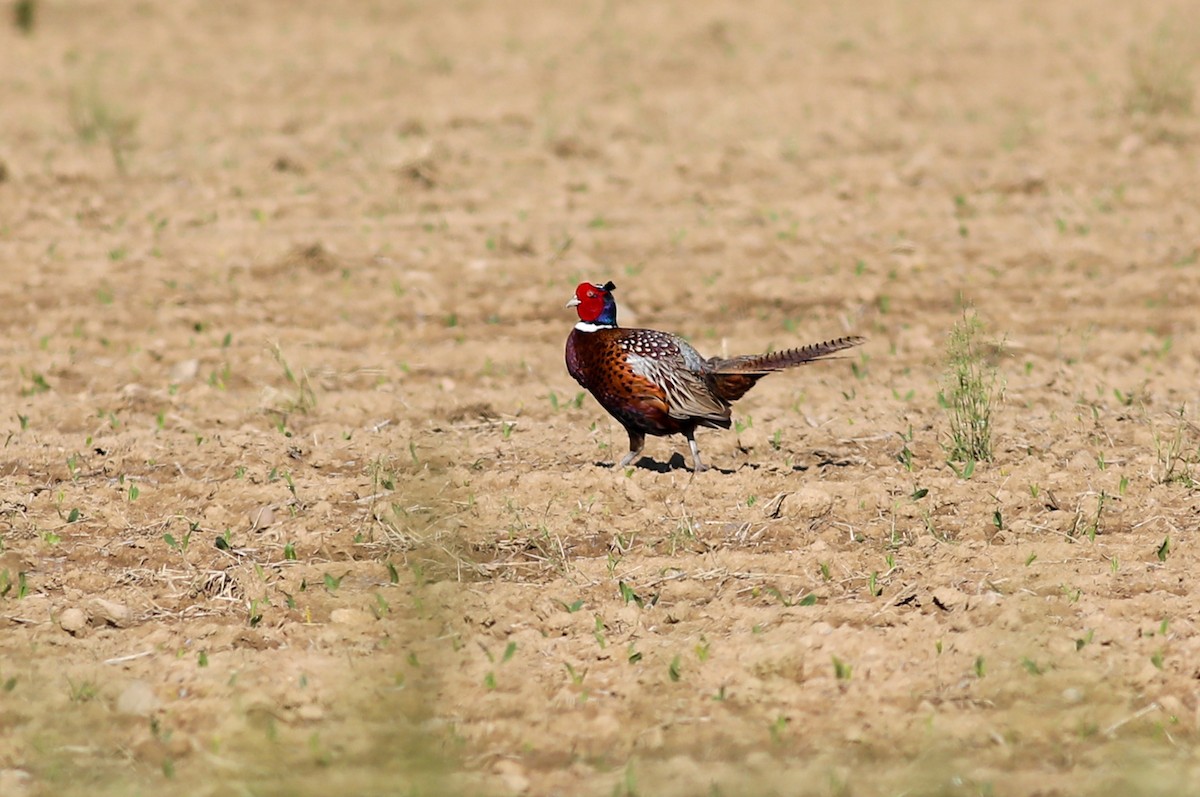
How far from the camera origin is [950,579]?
18.9 feet

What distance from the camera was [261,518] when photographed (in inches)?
255

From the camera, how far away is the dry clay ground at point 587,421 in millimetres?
4945

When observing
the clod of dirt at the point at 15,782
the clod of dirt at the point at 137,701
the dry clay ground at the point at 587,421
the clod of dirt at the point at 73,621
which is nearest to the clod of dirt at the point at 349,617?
the dry clay ground at the point at 587,421

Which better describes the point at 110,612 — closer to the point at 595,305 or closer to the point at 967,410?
the point at 595,305

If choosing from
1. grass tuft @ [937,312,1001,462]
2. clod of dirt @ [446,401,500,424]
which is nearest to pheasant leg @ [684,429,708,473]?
grass tuft @ [937,312,1001,462]

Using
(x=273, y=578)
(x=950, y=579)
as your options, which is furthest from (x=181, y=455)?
(x=950, y=579)

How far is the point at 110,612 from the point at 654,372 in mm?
2402

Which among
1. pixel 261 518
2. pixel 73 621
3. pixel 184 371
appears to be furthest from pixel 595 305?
pixel 184 371

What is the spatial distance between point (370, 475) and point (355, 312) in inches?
114

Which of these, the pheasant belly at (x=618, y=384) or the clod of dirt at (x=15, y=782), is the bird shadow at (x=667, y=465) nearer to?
the pheasant belly at (x=618, y=384)

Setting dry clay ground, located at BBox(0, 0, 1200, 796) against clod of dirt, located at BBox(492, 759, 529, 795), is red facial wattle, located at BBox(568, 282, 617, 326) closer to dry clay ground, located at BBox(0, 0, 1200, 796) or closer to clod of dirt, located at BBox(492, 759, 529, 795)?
dry clay ground, located at BBox(0, 0, 1200, 796)

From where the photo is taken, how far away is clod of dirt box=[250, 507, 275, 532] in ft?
21.1

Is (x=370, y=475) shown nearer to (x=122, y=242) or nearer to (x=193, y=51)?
(x=122, y=242)

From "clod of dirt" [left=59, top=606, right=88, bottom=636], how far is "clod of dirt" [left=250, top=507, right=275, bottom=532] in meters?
0.95
